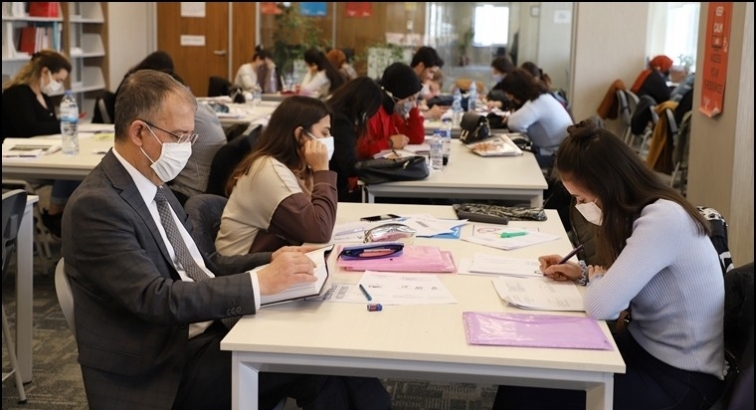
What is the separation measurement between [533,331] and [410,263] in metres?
0.65

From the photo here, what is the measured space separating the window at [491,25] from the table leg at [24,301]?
8053 mm

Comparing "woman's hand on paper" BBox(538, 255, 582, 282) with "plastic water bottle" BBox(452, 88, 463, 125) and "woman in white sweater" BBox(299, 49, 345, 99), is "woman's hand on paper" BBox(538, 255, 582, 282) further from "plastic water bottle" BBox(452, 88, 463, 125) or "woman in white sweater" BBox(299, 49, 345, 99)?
"woman in white sweater" BBox(299, 49, 345, 99)

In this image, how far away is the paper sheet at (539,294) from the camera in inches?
89.0

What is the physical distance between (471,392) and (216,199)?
1206mm

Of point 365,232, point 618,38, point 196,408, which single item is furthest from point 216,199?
point 618,38

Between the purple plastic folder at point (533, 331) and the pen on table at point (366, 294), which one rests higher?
the purple plastic folder at point (533, 331)

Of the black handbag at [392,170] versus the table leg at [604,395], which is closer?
the table leg at [604,395]

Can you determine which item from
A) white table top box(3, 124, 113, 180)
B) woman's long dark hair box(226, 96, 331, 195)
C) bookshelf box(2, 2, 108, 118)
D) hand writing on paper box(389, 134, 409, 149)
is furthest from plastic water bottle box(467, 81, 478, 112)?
woman's long dark hair box(226, 96, 331, 195)

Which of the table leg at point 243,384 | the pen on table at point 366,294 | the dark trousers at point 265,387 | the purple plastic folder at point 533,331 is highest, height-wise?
the purple plastic folder at point 533,331

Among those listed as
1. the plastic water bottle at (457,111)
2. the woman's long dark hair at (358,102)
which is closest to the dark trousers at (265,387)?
the woman's long dark hair at (358,102)

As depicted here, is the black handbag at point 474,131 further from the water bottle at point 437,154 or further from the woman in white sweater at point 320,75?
the woman in white sweater at point 320,75

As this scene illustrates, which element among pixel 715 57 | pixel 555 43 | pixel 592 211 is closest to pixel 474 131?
pixel 715 57

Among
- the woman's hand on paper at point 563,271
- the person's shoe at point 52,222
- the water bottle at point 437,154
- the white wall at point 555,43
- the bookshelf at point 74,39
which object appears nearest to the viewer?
the woman's hand on paper at point 563,271

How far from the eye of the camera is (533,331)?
6.74ft
